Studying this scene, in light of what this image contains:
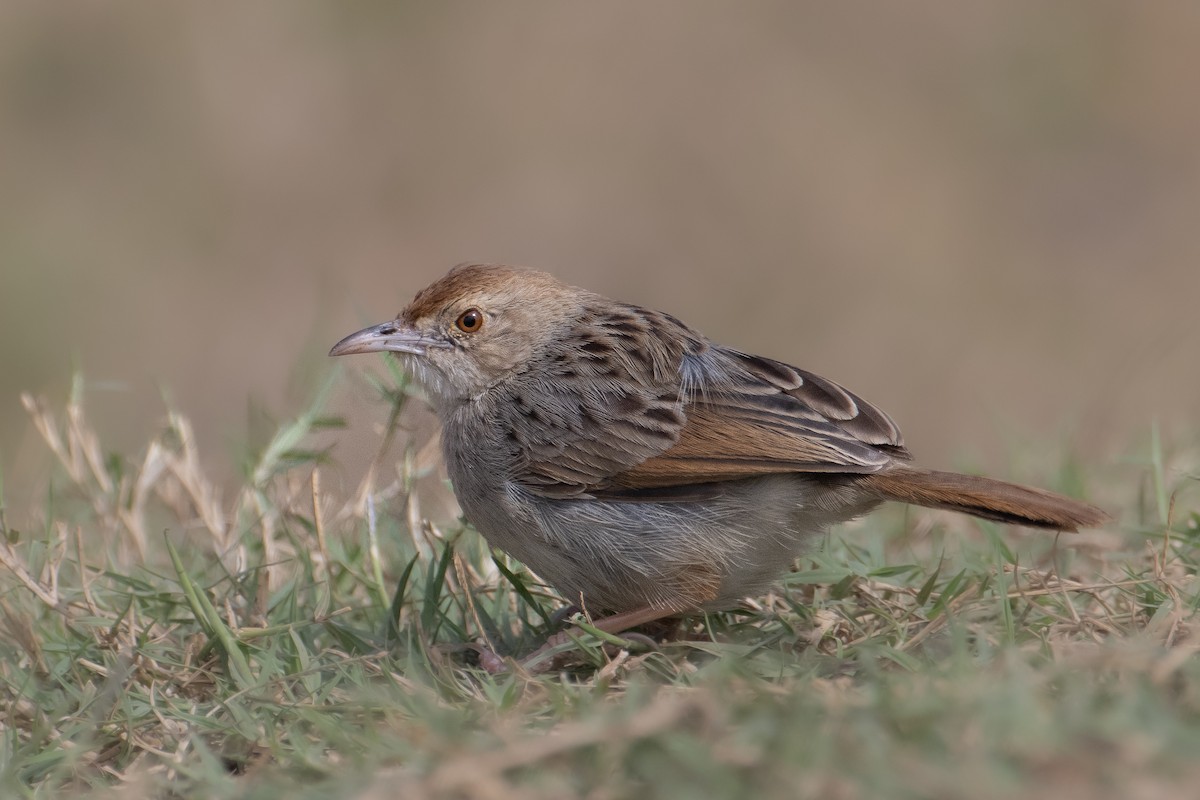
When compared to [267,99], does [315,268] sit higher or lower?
lower

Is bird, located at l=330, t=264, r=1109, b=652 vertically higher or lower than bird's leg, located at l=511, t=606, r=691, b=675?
higher

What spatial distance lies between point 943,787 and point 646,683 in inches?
58.2

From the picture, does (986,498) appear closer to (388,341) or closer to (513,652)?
(513,652)

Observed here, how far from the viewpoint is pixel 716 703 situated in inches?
126

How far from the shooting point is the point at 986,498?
4.64 metres

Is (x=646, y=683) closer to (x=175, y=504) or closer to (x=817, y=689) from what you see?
(x=817, y=689)

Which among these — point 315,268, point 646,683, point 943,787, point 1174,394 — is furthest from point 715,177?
point 943,787

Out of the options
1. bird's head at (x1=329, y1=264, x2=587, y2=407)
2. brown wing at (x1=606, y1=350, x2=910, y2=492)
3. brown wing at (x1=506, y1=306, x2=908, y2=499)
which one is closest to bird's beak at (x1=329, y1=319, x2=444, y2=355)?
bird's head at (x1=329, y1=264, x2=587, y2=407)

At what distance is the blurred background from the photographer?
1305cm

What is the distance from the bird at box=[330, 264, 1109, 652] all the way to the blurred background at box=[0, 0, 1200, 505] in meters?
7.21

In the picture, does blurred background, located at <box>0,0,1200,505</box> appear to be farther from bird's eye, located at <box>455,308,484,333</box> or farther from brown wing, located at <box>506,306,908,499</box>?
brown wing, located at <box>506,306,908,499</box>

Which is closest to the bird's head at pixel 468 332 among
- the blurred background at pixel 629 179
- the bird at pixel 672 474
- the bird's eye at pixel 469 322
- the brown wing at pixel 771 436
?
the bird's eye at pixel 469 322

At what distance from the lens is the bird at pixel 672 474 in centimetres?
488

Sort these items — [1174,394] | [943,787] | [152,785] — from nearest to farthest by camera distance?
[943,787] < [152,785] < [1174,394]
